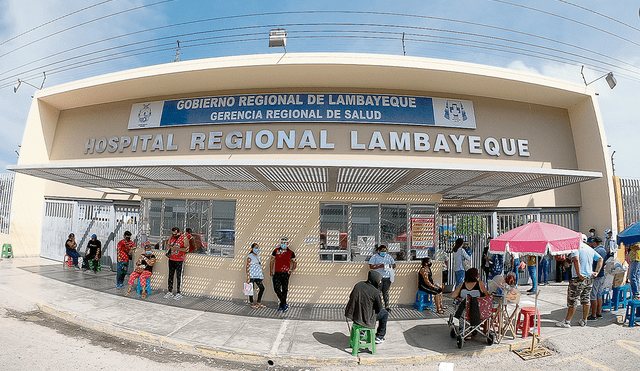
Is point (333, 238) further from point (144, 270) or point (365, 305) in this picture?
point (144, 270)

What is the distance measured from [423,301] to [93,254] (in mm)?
11698

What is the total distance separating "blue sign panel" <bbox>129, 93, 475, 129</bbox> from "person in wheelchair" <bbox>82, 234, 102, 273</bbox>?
5948 millimetres

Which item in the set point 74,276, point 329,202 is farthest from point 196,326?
point 74,276

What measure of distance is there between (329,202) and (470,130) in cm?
512

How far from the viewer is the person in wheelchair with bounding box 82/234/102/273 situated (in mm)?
12141

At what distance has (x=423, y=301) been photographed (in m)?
8.12

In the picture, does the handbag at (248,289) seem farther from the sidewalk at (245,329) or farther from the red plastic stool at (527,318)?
the red plastic stool at (527,318)

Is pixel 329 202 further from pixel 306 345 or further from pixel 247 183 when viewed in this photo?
pixel 306 345

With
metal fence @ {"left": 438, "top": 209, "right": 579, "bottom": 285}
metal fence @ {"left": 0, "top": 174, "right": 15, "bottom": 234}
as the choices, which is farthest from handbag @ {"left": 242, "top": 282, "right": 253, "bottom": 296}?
metal fence @ {"left": 0, "top": 174, "right": 15, "bottom": 234}

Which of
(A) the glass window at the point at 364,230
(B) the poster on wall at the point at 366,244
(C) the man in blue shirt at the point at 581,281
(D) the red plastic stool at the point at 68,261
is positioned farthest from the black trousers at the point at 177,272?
(C) the man in blue shirt at the point at 581,281

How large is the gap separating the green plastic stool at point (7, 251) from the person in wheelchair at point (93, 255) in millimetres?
5001

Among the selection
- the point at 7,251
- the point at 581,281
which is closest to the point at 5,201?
the point at 7,251

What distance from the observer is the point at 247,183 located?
8.09 metres

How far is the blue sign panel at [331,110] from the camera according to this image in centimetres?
977
